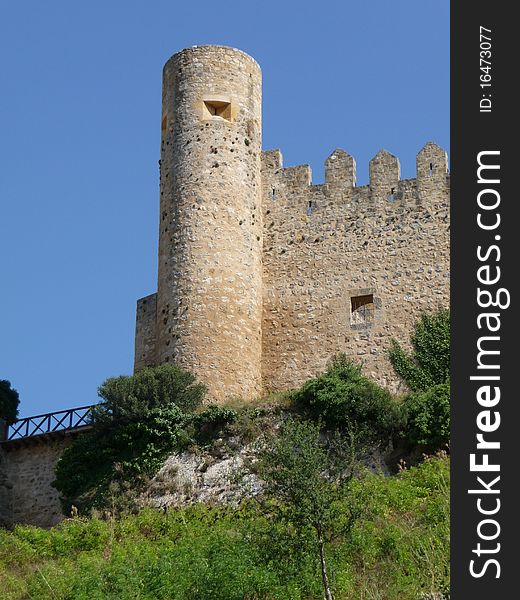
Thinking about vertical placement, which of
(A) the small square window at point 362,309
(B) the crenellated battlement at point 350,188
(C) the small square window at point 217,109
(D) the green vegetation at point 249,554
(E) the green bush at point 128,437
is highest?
(C) the small square window at point 217,109

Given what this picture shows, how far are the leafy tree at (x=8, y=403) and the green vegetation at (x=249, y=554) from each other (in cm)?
591

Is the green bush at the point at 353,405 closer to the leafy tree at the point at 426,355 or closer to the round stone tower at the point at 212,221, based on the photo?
the leafy tree at the point at 426,355

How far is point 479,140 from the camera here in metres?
12.5

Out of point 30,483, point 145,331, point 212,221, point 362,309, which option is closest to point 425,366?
point 362,309

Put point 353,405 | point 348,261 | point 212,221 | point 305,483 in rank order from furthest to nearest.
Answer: point 348,261 → point 212,221 → point 353,405 → point 305,483

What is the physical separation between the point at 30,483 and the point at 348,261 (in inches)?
300

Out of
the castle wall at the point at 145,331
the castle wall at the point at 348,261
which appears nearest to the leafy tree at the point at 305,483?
the castle wall at the point at 348,261

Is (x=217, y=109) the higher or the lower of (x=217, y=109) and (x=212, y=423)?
the higher

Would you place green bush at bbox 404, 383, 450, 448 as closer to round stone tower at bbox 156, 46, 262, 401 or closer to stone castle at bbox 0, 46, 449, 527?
stone castle at bbox 0, 46, 449, 527

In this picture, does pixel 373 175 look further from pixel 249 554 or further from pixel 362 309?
pixel 249 554

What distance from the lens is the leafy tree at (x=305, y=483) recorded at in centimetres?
1510

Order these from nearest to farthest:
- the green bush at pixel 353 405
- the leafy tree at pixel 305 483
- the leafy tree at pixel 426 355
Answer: the leafy tree at pixel 305 483, the green bush at pixel 353 405, the leafy tree at pixel 426 355

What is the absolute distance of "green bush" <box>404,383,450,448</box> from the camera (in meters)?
21.6

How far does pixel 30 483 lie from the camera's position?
2509 centimetres
